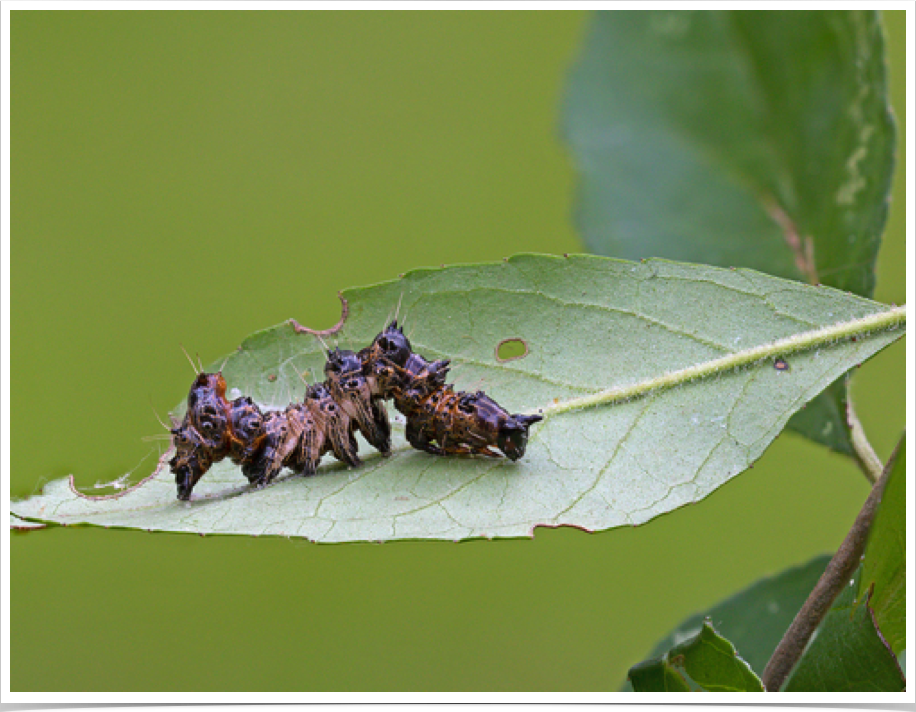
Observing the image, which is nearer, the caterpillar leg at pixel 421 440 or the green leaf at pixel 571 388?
the green leaf at pixel 571 388

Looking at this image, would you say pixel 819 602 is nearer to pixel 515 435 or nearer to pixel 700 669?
pixel 700 669

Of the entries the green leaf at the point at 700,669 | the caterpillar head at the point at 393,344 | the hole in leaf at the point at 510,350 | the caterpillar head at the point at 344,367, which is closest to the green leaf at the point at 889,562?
the green leaf at the point at 700,669

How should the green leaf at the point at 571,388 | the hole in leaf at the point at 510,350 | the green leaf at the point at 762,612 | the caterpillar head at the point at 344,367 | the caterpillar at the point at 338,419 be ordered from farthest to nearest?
1. the caterpillar head at the point at 344,367
2. the caterpillar at the point at 338,419
3. the hole in leaf at the point at 510,350
4. the green leaf at the point at 762,612
5. the green leaf at the point at 571,388

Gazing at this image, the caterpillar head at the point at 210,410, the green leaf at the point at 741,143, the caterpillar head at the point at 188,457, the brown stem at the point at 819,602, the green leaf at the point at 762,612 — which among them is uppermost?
the green leaf at the point at 741,143

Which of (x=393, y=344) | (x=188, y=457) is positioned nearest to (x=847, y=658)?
(x=393, y=344)

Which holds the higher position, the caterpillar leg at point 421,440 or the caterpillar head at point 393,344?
the caterpillar head at point 393,344

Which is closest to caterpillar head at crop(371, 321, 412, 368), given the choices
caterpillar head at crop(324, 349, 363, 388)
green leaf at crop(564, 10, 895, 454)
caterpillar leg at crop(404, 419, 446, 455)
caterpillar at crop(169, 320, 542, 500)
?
caterpillar at crop(169, 320, 542, 500)

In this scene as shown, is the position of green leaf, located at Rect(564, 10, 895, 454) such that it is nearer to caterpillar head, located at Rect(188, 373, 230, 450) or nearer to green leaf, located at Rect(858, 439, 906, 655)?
green leaf, located at Rect(858, 439, 906, 655)

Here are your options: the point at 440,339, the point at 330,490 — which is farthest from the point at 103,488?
the point at 440,339

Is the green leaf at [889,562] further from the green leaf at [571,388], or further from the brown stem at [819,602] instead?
the green leaf at [571,388]
